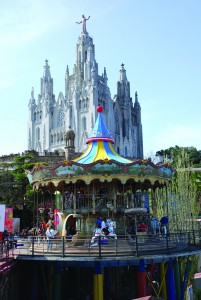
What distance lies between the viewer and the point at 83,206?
1836 centimetres

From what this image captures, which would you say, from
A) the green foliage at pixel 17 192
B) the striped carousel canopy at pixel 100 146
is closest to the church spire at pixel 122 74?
the green foliage at pixel 17 192

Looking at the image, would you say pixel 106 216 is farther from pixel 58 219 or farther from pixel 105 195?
pixel 58 219

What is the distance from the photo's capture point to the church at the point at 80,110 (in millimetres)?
86562

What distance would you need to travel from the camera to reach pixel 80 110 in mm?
87688

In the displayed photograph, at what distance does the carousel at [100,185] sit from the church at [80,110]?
63.4 m

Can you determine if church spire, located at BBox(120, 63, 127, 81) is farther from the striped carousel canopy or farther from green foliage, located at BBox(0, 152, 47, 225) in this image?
the striped carousel canopy

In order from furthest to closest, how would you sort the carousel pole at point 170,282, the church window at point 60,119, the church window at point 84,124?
the church window at point 60,119, the church window at point 84,124, the carousel pole at point 170,282

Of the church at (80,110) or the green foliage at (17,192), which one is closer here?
the green foliage at (17,192)

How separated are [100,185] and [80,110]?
70179mm

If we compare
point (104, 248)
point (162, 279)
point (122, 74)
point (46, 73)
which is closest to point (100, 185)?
point (104, 248)

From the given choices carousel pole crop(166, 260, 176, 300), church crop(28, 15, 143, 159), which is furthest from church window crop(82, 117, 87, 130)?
carousel pole crop(166, 260, 176, 300)

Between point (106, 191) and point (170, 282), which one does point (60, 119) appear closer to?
point (106, 191)

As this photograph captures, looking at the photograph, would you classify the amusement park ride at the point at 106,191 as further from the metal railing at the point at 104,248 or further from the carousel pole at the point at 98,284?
the carousel pole at the point at 98,284

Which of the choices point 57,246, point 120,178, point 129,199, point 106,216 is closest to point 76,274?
point 57,246
